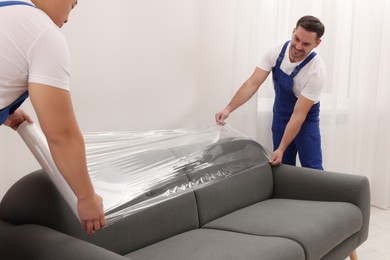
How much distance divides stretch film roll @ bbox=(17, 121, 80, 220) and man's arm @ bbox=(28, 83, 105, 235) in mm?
139

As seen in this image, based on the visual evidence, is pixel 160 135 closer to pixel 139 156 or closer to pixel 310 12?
pixel 139 156

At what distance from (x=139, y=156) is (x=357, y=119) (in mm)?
2339

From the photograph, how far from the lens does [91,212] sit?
1.30 m

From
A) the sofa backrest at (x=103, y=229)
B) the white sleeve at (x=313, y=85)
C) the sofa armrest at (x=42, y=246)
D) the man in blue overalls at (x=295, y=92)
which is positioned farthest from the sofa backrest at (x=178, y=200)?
the white sleeve at (x=313, y=85)

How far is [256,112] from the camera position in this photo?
129 inches

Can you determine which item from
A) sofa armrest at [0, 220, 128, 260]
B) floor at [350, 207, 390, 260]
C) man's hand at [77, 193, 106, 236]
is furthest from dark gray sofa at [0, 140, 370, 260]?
floor at [350, 207, 390, 260]

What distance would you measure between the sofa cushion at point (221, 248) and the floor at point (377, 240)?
1.16 m

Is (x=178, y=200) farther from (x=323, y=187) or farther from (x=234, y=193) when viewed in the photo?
(x=323, y=187)

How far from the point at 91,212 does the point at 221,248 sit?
30.6 inches

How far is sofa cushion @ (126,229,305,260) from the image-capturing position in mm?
1848

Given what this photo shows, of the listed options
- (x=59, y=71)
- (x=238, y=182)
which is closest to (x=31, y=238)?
(x=59, y=71)

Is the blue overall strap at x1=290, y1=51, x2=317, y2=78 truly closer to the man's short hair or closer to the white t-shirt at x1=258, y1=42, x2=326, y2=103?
the white t-shirt at x1=258, y1=42, x2=326, y2=103

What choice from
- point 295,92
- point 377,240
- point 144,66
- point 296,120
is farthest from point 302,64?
point 377,240

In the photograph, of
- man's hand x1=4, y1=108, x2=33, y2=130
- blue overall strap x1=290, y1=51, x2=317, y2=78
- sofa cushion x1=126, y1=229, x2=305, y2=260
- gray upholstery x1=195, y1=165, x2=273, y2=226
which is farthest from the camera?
blue overall strap x1=290, y1=51, x2=317, y2=78
